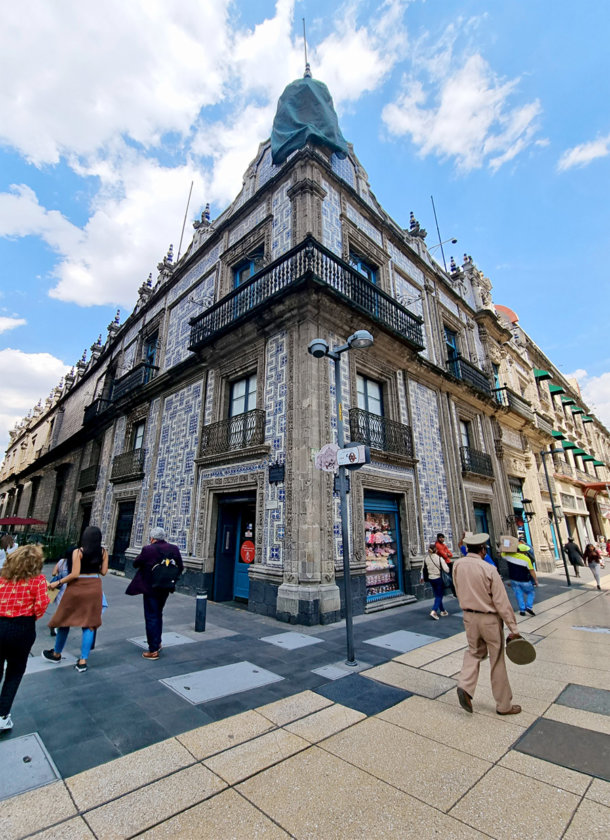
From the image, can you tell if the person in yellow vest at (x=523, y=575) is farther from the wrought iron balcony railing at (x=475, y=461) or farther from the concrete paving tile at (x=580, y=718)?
the wrought iron balcony railing at (x=475, y=461)

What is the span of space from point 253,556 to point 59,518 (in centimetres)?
1793

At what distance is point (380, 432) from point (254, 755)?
8113mm

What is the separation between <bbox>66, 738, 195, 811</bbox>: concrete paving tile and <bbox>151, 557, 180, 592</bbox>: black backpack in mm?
2535

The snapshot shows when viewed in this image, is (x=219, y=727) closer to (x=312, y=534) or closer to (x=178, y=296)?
(x=312, y=534)

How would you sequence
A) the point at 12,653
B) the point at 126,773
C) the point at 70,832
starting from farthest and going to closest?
the point at 12,653, the point at 126,773, the point at 70,832

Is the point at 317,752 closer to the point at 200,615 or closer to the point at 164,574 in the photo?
the point at 164,574

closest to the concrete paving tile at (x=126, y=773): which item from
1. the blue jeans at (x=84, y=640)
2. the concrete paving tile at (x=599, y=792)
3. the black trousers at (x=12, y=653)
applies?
the black trousers at (x=12, y=653)

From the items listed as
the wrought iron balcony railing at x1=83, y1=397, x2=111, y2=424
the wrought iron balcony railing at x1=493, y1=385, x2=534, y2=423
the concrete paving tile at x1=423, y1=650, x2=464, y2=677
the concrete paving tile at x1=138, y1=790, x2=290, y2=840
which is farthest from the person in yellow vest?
the wrought iron balcony railing at x1=83, y1=397, x2=111, y2=424

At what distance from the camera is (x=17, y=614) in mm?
3256

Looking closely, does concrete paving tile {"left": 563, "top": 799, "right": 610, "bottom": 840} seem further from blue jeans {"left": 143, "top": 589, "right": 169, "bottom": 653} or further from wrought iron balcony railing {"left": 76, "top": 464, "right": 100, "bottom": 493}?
wrought iron balcony railing {"left": 76, "top": 464, "right": 100, "bottom": 493}

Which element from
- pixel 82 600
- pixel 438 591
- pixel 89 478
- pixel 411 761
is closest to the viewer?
pixel 411 761

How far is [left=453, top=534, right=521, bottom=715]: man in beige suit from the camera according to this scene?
11.9ft

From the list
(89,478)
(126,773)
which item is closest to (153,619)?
(126,773)

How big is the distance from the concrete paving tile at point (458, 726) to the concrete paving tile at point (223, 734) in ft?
3.99
